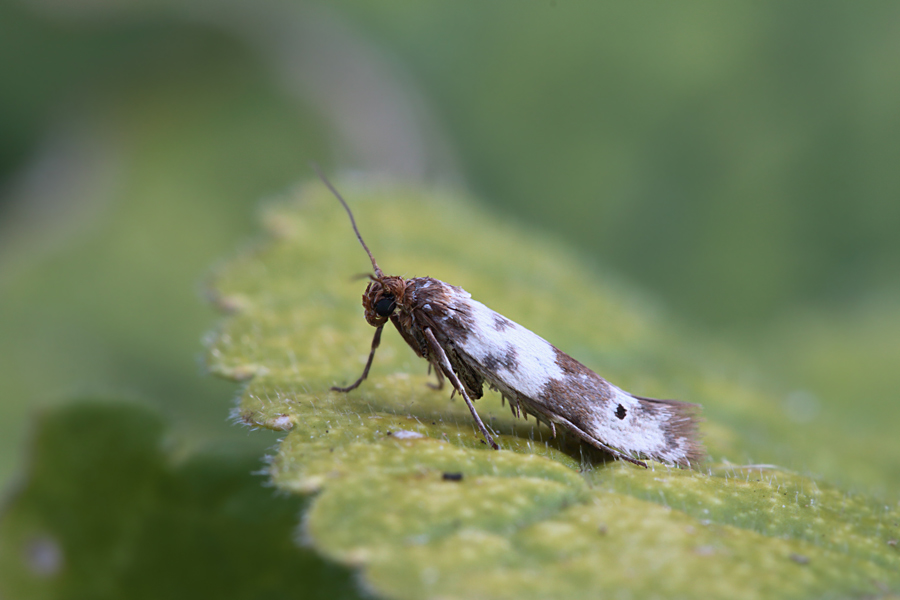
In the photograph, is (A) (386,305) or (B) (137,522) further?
(A) (386,305)

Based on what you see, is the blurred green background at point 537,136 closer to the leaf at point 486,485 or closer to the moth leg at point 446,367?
the leaf at point 486,485

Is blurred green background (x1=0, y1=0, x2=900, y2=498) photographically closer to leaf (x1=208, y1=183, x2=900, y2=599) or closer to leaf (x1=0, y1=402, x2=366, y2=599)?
leaf (x1=208, y1=183, x2=900, y2=599)

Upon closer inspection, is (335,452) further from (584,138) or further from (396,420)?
(584,138)

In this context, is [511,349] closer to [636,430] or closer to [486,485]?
[636,430]

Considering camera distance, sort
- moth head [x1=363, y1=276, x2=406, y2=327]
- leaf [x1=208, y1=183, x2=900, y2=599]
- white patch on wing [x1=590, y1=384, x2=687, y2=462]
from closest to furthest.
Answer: leaf [x1=208, y1=183, x2=900, y2=599] → white patch on wing [x1=590, y1=384, x2=687, y2=462] → moth head [x1=363, y1=276, x2=406, y2=327]

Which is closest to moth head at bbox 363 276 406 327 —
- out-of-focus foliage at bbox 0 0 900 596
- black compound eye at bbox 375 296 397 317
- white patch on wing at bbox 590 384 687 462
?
black compound eye at bbox 375 296 397 317

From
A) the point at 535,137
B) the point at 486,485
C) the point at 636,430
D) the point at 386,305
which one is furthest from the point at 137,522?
the point at 535,137

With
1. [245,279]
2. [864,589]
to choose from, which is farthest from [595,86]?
[864,589]
